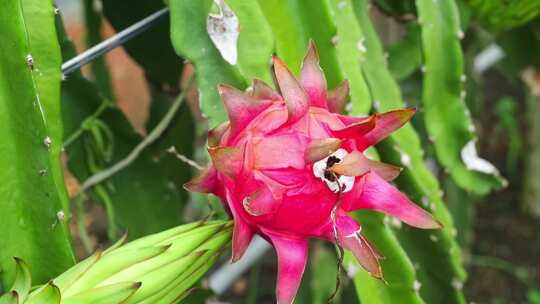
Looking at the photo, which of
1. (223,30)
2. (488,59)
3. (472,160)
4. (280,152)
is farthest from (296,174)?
(488,59)

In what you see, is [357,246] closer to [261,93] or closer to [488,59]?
[261,93]

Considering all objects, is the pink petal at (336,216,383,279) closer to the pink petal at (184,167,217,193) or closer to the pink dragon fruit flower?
the pink dragon fruit flower

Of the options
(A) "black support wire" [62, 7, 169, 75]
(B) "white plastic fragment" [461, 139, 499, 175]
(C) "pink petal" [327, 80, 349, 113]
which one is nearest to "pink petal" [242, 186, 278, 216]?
(C) "pink petal" [327, 80, 349, 113]

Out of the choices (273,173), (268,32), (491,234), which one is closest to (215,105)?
(268,32)

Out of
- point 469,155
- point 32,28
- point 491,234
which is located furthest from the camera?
point 491,234

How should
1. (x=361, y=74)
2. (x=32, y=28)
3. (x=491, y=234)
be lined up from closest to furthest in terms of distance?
(x=32, y=28)
(x=361, y=74)
(x=491, y=234)

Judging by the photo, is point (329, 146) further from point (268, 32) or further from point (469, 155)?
point (469, 155)
